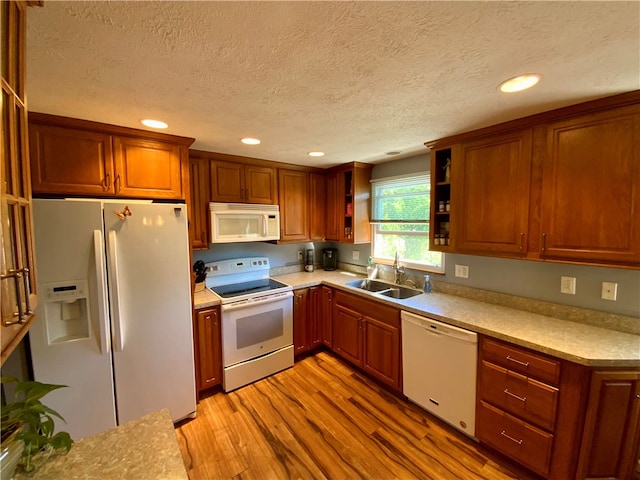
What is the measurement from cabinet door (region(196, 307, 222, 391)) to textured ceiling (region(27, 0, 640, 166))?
159 cm

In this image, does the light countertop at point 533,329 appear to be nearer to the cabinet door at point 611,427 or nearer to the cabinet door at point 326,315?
the cabinet door at point 611,427

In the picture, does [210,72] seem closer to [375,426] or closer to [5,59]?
[5,59]

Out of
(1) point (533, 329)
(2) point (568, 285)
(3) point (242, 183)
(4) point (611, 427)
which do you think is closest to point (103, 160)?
(3) point (242, 183)

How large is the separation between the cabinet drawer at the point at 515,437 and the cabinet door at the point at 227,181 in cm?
269

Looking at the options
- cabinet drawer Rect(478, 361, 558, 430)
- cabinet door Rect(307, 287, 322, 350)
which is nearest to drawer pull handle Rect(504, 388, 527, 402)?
cabinet drawer Rect(478, 361, 558, 430)

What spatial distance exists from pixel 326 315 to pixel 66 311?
2.26 meters

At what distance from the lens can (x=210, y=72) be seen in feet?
3.91

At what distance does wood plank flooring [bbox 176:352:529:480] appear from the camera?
1740 millimetres

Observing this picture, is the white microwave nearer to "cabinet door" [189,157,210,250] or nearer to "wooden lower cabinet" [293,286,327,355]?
"cabinet door" [189,157,210,250]

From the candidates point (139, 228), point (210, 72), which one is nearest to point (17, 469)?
point (139, 228)

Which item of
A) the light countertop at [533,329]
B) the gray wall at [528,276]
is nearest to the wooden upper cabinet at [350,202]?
the gray wall at [528,276]

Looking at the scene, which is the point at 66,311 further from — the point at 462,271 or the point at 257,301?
the point at 462,271

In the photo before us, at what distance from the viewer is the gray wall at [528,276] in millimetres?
1681

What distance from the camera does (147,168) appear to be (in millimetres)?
2021
